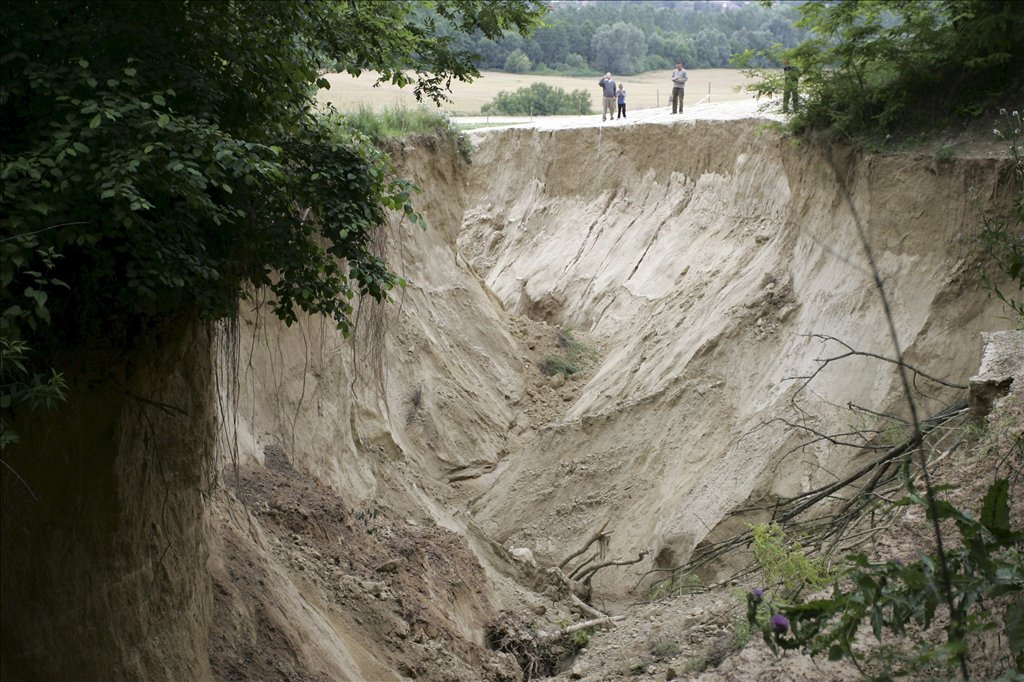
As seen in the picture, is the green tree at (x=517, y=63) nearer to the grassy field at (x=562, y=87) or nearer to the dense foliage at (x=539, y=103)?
the grassy field at (x=562, y=87)

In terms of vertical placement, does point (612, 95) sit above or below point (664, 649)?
above

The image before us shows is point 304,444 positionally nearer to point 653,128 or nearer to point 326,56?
point 326,56

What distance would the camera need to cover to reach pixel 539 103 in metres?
43.0

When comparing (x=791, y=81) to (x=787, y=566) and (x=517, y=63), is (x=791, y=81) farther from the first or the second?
(x=517, y=63)

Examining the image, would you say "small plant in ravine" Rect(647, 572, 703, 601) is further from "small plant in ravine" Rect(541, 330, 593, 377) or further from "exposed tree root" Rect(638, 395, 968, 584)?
"small plant in ravine" Rect(541, 330, 593, 377)

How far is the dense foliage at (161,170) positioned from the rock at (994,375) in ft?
18.3

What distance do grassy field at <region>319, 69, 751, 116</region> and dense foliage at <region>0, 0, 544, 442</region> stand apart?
111 feet

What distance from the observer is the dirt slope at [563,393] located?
36.3 ft

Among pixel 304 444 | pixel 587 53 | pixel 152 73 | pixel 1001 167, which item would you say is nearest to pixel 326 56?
pixel 152 73

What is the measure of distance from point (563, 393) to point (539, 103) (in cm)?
2539

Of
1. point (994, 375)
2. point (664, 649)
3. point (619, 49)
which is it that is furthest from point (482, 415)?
point (619, 49)

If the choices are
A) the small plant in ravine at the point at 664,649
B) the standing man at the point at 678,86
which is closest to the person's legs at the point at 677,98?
the standing man at the point at 678,86

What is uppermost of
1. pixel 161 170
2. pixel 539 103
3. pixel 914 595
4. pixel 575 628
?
pixel 539 103

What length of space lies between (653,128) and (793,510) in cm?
1306
